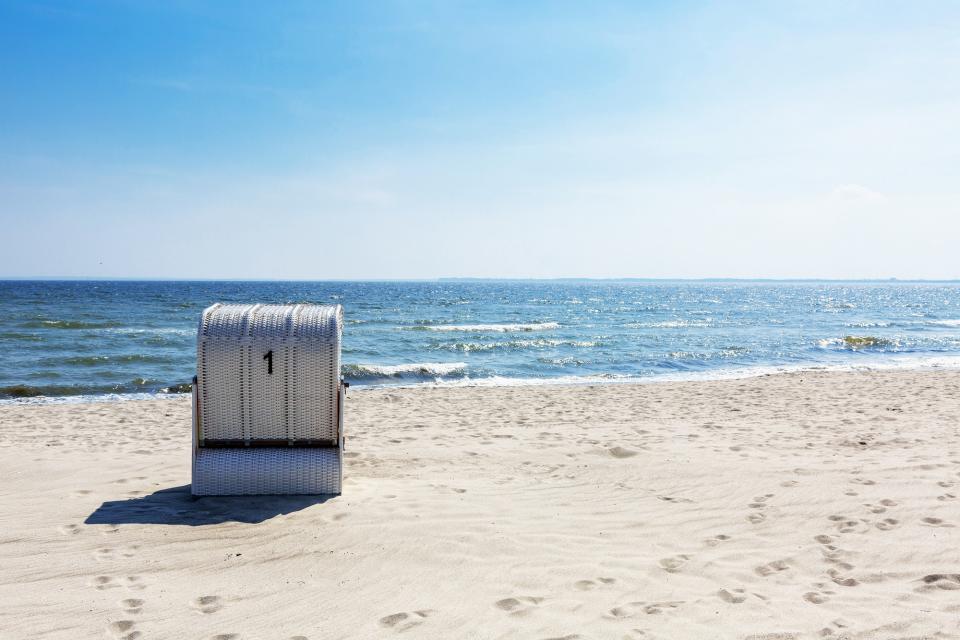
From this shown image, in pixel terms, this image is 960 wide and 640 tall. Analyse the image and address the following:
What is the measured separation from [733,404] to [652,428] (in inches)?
129

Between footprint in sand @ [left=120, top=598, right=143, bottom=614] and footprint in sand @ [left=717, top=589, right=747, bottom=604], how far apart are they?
11.3 ft

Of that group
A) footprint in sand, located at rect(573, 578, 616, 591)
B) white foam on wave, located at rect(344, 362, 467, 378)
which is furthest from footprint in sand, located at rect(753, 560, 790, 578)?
white foam on wave, located at rect(344, 362, 467, 378)

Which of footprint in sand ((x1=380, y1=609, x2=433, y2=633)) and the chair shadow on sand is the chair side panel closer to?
the chair shadow on sand

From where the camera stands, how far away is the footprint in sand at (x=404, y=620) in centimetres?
361

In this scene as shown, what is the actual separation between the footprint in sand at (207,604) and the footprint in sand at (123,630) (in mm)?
341

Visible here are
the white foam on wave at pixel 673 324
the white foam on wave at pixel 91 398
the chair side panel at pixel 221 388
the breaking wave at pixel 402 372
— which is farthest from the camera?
the white foam on wave at pixel 673 324

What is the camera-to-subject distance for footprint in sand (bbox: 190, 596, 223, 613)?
149 inches

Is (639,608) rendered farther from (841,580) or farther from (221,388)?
(221,388)

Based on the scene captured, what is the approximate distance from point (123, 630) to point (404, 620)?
4.96 ft

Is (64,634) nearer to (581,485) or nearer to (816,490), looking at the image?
(581,485)

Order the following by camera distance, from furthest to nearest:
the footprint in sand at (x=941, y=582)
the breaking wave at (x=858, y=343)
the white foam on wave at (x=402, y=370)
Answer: the breaking wave at (x=858, y=343) < the white foam on wave at (x=402, y=370) < the footprint in sand at (x=941, y=582)

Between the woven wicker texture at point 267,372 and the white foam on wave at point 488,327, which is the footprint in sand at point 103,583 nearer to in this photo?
the woven wicker texture at point 267,372

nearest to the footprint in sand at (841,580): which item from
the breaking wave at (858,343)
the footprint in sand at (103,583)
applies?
the footprint in sand at (103,583)

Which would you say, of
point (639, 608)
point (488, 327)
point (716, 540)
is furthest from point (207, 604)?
point (488, 327)
